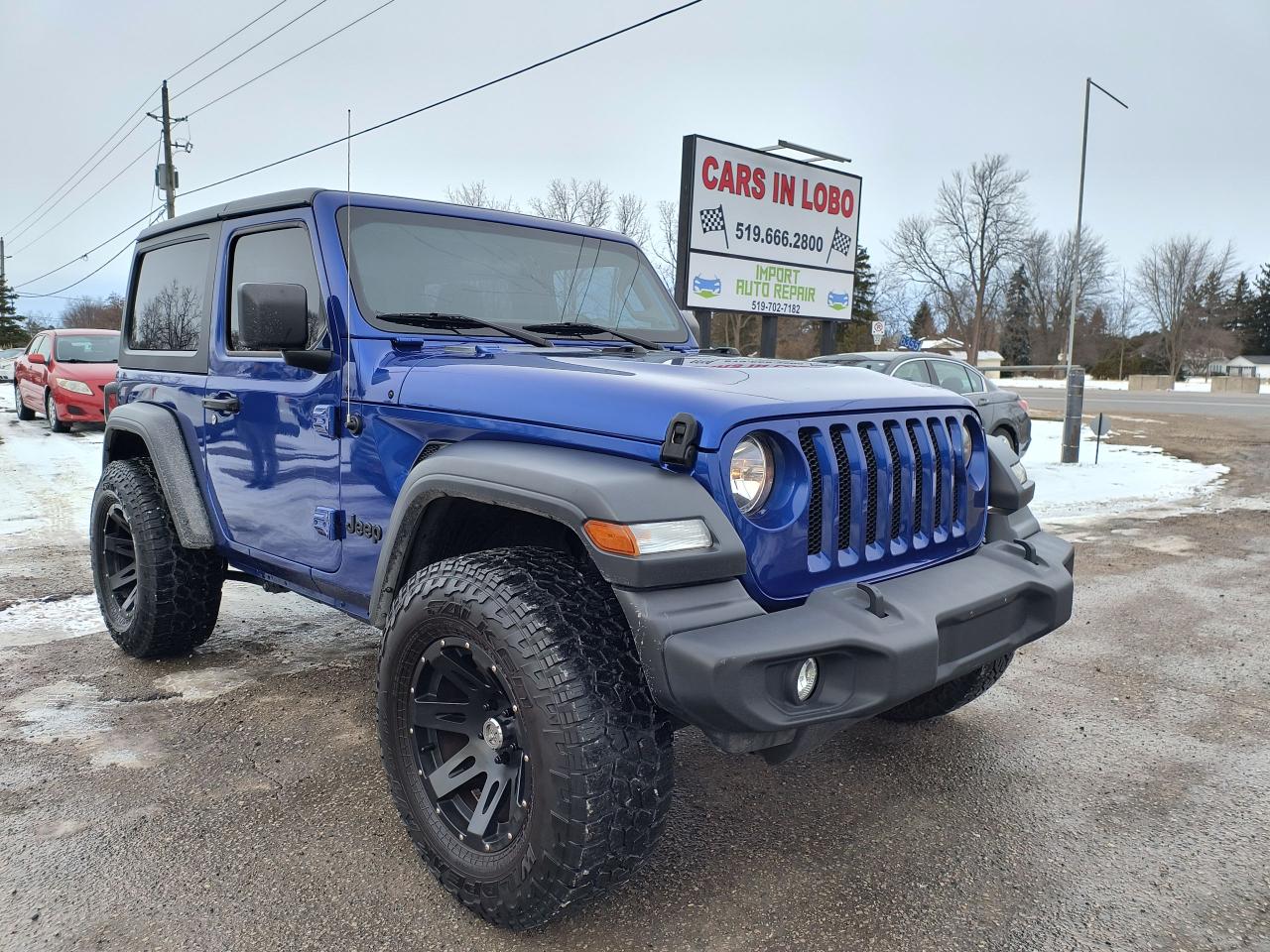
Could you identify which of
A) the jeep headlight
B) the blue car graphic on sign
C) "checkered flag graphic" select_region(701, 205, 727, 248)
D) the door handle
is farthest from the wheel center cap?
the jeep headlight

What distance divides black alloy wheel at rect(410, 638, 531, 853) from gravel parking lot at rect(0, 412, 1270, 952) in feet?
0.80

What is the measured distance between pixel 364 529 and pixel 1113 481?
10.3 metres

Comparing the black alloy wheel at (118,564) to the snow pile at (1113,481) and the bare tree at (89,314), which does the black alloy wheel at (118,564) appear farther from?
the bare tree at (89,314)

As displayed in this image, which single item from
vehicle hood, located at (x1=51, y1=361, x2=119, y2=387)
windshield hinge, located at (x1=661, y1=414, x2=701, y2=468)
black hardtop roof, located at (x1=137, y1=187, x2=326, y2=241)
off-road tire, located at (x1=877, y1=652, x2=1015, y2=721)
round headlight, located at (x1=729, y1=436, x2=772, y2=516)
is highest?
black hardtop roof, located at (x1=137, y1=187, x2=326, y2=241)

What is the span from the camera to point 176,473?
3.82m

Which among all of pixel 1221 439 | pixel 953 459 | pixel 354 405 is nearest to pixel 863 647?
pixel 953 459

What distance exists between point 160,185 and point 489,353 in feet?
97.1

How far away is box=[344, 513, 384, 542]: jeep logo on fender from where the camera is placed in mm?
2924

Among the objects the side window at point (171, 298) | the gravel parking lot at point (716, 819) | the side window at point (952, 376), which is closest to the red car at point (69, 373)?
the side window at point (171, 298)

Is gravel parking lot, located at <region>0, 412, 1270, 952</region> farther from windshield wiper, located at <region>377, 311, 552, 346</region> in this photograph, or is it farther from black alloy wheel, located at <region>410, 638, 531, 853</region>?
windshield wiper, located at <region>377, 311, 552, 346</region>

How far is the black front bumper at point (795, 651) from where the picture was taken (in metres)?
1.99

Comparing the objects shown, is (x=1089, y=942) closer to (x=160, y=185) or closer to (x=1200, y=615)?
(x=1200, y=615)

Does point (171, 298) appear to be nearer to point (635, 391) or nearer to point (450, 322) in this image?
point (450, 322)

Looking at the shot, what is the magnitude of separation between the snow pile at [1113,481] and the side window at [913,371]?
5.82 ft
